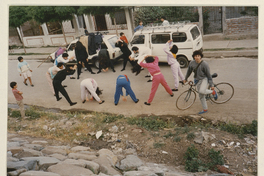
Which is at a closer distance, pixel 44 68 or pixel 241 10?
pixel 44 68

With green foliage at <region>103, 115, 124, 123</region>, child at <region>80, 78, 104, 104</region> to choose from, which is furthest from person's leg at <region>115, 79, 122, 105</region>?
green foliage at <region>103, 115, 124, 123</region>

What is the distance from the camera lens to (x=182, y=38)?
23.9ft

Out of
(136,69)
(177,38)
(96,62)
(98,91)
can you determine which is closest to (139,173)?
(98,91)

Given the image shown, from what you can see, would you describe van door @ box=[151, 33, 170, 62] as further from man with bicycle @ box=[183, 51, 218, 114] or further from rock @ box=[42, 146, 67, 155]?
rock @ box=[42, 146, 67, 155]

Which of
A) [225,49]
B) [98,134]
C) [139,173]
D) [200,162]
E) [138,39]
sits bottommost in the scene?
[139,173]

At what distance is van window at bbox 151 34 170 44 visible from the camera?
24.7 feet

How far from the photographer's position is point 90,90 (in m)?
6.04

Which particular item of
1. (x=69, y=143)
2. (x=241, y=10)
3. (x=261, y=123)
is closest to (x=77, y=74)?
(x=69, y=143)

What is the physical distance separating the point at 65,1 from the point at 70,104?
11.1ft

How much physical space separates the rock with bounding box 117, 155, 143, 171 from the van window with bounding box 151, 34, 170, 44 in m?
4.95

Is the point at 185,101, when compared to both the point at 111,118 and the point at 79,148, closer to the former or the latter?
the point at 111,118

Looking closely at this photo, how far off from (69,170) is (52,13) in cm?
661

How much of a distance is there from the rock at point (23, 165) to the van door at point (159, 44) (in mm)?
5719

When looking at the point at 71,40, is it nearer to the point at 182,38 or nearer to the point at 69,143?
the point at 182,38
